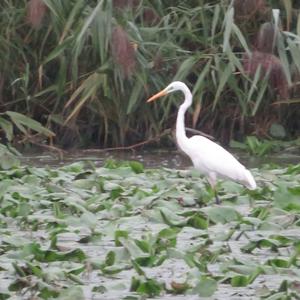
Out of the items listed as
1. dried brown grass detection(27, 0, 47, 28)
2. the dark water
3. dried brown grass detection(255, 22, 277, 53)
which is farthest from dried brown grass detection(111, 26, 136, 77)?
dried brown grass detection(255, 22, 277, 53)

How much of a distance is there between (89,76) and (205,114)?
988mm

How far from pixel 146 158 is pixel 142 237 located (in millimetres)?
4159

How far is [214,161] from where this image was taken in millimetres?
7145

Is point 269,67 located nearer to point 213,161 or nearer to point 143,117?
point 143,117

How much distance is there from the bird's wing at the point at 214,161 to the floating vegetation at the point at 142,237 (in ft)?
0.28

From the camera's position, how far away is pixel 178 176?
23.4ft

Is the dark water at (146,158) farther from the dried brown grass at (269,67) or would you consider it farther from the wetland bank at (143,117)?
the dried brown grass at (269,67)

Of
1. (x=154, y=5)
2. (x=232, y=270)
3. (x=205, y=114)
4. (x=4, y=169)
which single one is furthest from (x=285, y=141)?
(x=232, y=270)

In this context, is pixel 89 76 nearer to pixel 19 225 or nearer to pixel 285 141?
pixel 285 141

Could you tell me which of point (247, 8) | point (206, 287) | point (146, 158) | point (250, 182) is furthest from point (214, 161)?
point (206, 287)

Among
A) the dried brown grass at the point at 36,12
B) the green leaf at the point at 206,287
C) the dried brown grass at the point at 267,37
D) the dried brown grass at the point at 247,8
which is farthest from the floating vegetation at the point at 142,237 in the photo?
the dried brown grass at the point at 247,8

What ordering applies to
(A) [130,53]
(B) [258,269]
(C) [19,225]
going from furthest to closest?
(A) [130,53] → (C) [19,225] → (B) [258,269]

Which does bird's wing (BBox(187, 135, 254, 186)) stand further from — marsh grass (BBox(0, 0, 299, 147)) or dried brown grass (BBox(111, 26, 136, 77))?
marsh grass (BBox(0, 0, 299, 147))

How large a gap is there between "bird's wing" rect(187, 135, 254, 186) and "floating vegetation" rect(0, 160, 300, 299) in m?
0.09
